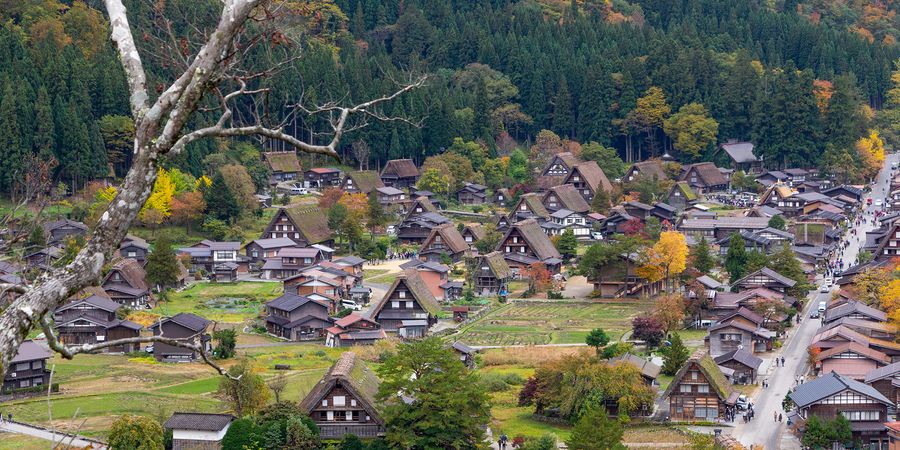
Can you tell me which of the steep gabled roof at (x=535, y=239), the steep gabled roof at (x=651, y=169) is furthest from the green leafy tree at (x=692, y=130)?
the steep gabled roof at (x=535, y=239)

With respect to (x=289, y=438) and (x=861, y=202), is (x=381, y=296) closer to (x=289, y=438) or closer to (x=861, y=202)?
(x=289, y=438)

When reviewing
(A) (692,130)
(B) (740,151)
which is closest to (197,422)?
(A) (692,130)

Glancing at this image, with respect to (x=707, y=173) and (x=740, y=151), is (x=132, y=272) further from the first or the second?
(x=740, y=151)

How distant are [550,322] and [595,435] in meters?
17.0

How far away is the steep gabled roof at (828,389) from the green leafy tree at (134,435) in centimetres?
1440

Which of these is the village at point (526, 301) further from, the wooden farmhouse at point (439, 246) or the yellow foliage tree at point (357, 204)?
the yellow foliage tree at point (357, 204)

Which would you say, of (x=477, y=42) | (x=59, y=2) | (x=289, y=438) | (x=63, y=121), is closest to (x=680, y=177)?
(x=477, y=42)

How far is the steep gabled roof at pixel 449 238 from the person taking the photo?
168ft

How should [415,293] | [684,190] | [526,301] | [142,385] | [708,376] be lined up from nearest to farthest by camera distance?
[708,376]
[142,385]
[415,293]
[526,301]
[684,190]

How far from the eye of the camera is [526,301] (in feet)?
150

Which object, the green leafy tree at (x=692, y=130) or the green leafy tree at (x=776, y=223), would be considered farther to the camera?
the green leafy tree at (x=692, y=130)

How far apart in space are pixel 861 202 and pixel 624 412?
121ft

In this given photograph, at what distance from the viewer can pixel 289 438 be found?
26250 mm

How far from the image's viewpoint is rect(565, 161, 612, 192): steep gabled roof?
62719 mm
